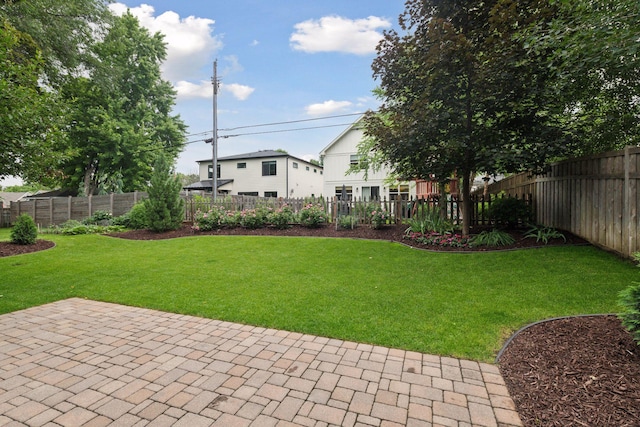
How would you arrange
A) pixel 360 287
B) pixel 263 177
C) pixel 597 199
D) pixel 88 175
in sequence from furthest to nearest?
pixel 263 177 → pixel 88 175 → pixel 597 199 → pixel 360 287

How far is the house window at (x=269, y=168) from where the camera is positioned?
27922 millimetres

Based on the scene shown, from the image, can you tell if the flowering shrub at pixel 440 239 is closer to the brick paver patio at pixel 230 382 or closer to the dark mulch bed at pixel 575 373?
the dark mulch bed at pixel 575 373

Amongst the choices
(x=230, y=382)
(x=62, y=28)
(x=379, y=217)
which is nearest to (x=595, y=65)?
(x=379, y=217)

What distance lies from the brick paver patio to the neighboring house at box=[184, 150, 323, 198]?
79.3ft

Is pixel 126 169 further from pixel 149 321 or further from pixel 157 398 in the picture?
pixel 157 398

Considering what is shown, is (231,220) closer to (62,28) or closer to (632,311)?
(62,28)

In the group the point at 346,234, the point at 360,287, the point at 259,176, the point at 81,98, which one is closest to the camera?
the point at 360,287

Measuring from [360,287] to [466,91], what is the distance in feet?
16.3

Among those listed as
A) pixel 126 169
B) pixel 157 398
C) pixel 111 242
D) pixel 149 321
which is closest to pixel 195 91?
pixel 126 169

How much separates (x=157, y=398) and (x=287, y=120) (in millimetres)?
21906

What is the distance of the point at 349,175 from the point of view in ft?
77.3

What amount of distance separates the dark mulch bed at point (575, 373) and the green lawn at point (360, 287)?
25cm

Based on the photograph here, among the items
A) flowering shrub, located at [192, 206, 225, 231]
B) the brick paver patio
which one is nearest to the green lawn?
the brick paver patio

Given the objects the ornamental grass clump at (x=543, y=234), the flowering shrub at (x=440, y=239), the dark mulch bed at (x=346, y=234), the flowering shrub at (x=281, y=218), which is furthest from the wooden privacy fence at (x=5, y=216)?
the ornamental grass clump at (x=543, y=234)
